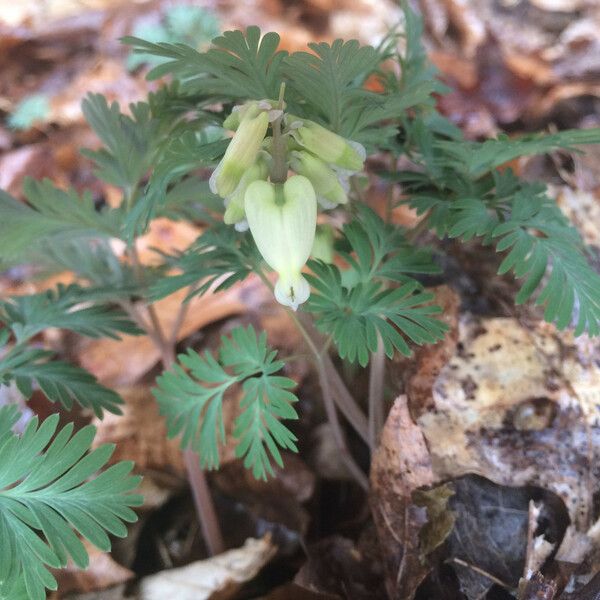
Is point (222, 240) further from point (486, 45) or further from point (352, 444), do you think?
point (486, 45)

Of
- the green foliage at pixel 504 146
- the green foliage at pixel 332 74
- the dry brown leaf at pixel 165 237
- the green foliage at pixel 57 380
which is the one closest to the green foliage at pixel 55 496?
the green foliage at pixel 57 380

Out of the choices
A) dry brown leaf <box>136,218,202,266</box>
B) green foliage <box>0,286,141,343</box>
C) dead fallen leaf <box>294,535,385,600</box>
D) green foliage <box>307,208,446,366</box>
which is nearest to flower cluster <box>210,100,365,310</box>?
green foliage <box>307,208,446,366</box>

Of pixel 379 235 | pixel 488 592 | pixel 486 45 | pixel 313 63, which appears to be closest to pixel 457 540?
pixel 488 592

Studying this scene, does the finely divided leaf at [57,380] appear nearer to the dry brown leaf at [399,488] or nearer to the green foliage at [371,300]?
the green foliage at [371,300]

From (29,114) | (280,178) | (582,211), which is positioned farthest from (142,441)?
(29,114)

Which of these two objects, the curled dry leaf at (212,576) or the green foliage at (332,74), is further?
the curled dry leaf at (212,576)

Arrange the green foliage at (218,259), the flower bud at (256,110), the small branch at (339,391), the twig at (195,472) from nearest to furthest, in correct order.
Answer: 1. the flower bud at (256,110)
2. the green foliage at (218,259)
3. the small branch at (339,391)
4. the twig at (195,472)

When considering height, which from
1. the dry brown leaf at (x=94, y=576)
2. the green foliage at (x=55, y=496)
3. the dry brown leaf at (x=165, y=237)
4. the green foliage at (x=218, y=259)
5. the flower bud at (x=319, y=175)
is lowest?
the dry brown leaf at (x=94, y=576)

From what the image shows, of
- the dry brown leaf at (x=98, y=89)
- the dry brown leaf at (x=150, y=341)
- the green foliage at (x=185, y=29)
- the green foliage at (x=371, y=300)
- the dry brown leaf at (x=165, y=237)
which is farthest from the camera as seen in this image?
the green foliage at (x=185, y=29)
